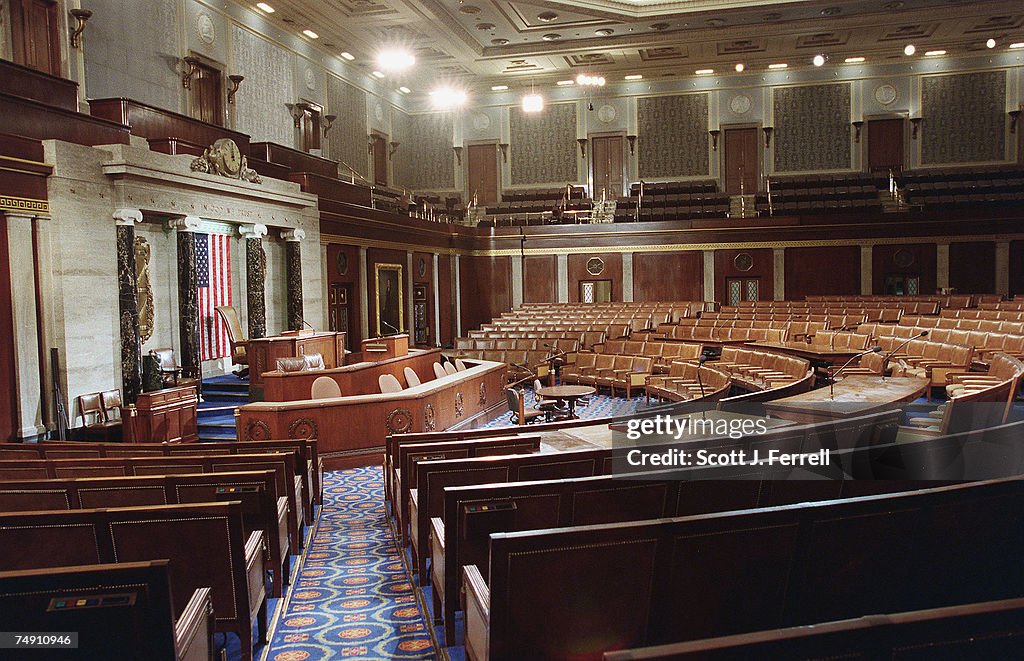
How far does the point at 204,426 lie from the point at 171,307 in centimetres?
385

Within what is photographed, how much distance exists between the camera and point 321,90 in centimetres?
1920

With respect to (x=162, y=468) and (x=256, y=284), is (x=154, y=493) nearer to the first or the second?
(x=162, y=468)

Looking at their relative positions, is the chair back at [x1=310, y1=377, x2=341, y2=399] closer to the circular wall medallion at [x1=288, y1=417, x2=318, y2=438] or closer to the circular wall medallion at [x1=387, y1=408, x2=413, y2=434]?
the circular wall medallion at [x1=288, y1=417, x2=318, y2=438]

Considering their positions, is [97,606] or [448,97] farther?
[448,97]

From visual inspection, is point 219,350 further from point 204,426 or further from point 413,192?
point 413,192

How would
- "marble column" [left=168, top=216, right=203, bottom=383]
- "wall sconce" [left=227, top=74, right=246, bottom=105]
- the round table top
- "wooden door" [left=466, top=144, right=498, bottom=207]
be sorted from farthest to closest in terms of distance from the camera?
"wooden door" [left=466, top=144, right=498, bottom=207] → "wall sconce" [left=227, top=74, right=246, bottom=105] → "marble column" [left=168, top=216, right=203, bottom=383] → the round table top

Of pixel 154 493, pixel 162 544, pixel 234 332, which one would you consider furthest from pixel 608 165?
pixel 162 544

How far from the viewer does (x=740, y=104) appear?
23203mm

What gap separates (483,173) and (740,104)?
8.80m

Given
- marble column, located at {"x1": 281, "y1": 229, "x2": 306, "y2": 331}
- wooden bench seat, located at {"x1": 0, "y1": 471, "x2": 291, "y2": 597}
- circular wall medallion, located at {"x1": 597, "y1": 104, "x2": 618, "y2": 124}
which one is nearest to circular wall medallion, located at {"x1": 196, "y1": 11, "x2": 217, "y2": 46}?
marble column, located at {"x1": 281, "y1": 229, "x2": 306, "y2": 331}

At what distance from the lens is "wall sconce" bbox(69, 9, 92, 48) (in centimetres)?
1132

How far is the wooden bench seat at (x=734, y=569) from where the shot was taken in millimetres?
2072

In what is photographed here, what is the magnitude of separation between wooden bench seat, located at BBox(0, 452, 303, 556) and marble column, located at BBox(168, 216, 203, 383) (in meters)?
7.02

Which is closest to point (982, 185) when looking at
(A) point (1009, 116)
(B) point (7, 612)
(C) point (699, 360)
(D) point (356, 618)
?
(A) point (1009, 116)
